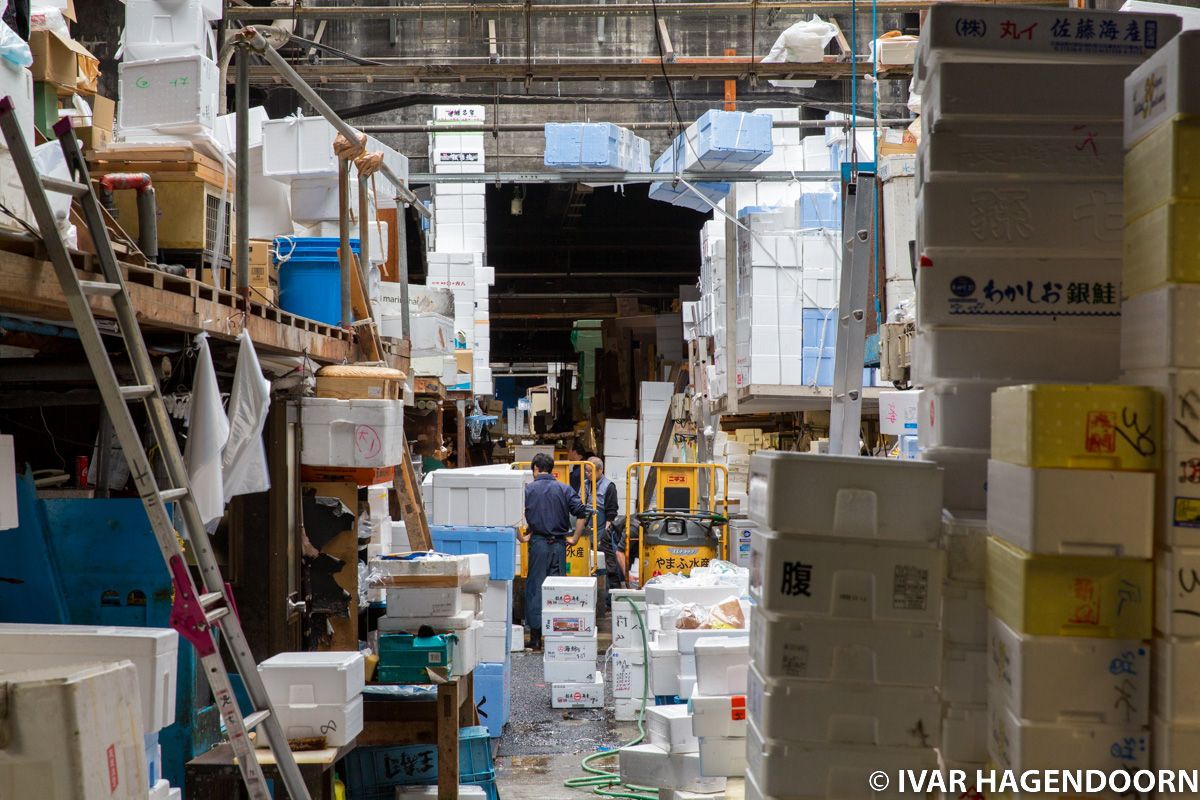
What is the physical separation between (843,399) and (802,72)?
25.0 feet

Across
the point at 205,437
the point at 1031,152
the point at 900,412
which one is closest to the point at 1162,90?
the point at 1031,152

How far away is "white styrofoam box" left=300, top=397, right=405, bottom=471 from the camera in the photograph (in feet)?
22.7

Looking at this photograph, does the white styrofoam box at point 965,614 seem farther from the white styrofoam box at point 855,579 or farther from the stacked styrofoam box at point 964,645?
the white styrofoam box at point 855,579

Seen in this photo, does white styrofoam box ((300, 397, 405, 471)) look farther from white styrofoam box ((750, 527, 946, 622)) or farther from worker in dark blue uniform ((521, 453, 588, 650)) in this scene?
worker in dark blue uniform ((521, 453, 588, 650))

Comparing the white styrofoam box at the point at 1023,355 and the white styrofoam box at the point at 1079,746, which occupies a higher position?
the white styrofoam box at the point at 1023,355

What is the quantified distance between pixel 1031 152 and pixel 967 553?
131 cm

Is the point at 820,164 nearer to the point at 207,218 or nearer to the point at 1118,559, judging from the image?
the point at 207,218

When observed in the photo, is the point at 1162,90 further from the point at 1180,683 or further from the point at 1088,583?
the point at 1180,683

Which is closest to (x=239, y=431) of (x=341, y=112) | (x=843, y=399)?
(x=843, y=399)

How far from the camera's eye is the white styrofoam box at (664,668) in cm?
788

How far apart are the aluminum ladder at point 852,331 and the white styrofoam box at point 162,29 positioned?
485 cm

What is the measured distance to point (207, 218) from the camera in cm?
648

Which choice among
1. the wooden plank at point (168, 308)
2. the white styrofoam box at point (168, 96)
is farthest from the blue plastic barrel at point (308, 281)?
the white styrofoam box at point (168, 96)

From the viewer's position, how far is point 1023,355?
3922 mm
